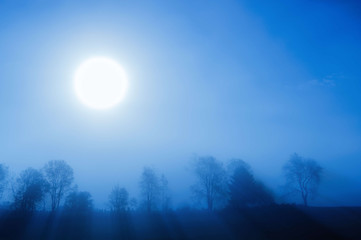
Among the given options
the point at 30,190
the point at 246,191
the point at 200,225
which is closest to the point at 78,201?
the point at 30,190

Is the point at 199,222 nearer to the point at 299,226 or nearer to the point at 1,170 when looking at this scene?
the point at 299,226

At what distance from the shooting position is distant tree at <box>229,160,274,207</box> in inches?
1806

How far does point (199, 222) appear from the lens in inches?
1576

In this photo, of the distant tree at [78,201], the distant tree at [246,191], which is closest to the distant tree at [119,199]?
the distant tree at [78,201]

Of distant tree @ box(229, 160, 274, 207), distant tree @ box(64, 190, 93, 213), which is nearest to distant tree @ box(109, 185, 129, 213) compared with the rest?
distant tree @ box(64, 190, 93, 213)

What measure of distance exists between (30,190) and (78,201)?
11973mm

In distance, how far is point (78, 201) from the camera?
184 ft

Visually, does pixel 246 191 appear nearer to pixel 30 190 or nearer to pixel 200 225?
pixel 200 225

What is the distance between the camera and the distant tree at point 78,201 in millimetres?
53969

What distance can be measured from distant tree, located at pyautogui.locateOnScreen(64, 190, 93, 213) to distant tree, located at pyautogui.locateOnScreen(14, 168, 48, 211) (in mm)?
6903

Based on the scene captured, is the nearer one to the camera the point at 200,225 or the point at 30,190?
the point at 200,225

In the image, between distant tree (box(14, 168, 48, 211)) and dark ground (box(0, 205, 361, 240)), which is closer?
dark ground (box(0, 205, 361, 240))

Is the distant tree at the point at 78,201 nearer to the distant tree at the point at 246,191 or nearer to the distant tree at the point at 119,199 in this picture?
the distant tree at the point at 119,199

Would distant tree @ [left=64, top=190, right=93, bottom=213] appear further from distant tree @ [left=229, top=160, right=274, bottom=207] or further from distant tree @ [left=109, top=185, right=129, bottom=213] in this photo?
distant tree @ [left=229, top=160, right=274, bottom=207]
